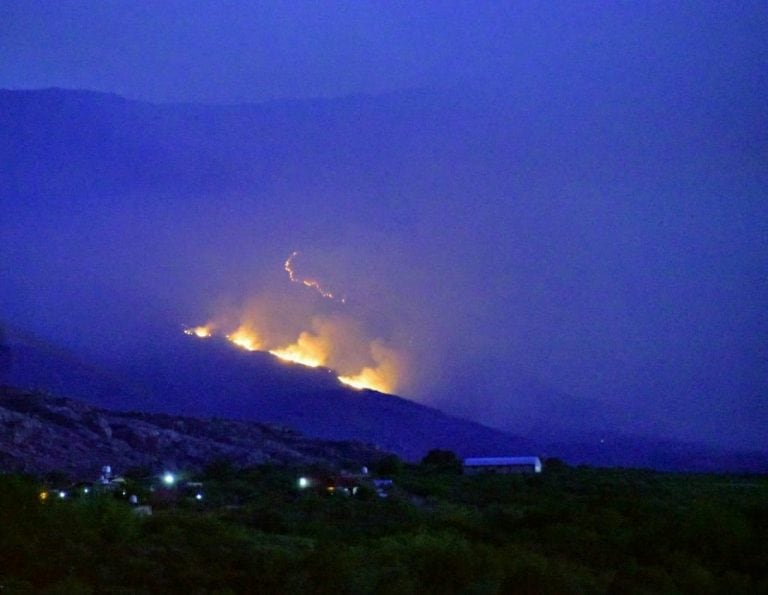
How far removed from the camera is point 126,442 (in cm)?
6662

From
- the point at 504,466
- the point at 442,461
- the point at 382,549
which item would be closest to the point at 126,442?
the point at 442,461

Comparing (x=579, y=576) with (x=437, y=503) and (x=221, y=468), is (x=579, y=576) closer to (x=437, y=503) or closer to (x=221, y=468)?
(x=437, y=503)

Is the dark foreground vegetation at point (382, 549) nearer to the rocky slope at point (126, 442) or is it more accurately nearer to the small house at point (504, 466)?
the rocky slope at point (126, 442)

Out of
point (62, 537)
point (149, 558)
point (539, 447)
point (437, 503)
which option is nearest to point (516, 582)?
point (149, 558)

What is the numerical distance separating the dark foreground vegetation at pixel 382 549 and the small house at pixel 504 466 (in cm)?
2902

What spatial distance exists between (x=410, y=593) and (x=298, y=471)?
118 ft

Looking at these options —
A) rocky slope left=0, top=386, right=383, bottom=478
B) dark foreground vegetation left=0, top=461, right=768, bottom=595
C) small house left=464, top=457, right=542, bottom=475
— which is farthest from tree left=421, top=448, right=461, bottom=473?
dark foreground vegetation left=0, top=461, right=768, bottom=595

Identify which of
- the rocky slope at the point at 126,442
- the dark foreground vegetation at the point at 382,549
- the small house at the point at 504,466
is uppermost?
the rocky slope at the point at 126,442

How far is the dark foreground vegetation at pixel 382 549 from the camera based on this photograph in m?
20.9

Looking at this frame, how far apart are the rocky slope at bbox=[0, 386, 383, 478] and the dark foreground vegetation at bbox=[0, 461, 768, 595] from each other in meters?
22.8

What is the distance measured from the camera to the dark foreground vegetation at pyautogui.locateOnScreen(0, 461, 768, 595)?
2088cm

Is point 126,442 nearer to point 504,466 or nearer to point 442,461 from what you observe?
point 442,461

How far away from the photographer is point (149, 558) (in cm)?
2169

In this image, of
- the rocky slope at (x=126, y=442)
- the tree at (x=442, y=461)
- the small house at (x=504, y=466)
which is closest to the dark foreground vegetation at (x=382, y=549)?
the rocky slope at (x=126, y=442)
